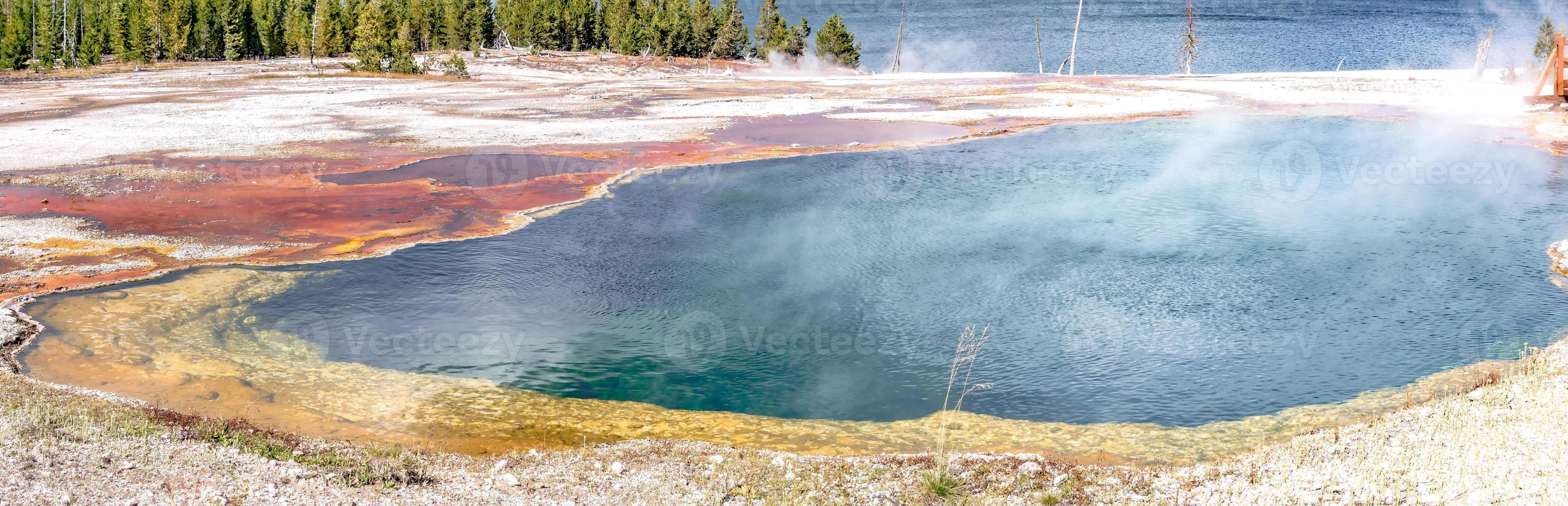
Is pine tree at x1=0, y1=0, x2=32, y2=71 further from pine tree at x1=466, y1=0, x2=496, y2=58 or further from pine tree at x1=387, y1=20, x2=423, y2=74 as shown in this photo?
pine tree at x1=466, y1=0, x2=496, y2=58

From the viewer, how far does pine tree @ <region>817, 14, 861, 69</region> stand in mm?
83000

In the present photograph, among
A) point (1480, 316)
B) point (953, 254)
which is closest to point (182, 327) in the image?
point (953, 254)

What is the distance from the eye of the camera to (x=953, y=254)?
66.9ft

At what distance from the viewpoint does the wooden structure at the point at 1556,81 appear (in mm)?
35781

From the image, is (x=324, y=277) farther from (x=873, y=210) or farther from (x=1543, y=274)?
(x=1543, y=274)

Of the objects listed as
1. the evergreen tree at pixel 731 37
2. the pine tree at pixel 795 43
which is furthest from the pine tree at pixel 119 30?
the pine tree at pixel 795 43

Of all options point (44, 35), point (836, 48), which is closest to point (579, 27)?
point (836, 48)

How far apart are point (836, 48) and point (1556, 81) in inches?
2085

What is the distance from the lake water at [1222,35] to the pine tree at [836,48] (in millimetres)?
10979

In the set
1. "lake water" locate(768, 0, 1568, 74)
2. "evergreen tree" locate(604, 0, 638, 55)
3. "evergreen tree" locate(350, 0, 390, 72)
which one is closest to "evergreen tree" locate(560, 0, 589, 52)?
"evergreen tree" locate(604, 0, 638, 55)

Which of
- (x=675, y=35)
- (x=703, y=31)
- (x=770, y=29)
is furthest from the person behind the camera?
(x=770, y=29)

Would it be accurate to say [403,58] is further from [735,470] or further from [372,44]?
[735,470]

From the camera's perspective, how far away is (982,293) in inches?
696

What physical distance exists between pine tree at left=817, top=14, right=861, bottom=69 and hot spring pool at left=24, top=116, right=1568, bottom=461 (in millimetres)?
56617
